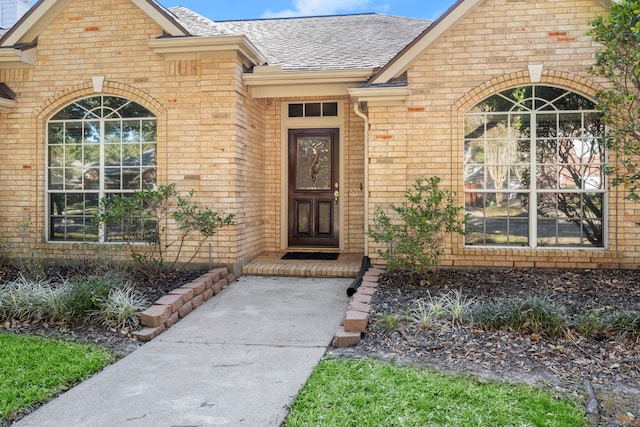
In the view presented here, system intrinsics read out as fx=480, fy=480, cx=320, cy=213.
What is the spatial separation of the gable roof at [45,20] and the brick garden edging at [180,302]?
367 centimetres

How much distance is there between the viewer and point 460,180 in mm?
7250

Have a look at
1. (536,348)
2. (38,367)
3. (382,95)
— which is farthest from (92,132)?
(536,348)

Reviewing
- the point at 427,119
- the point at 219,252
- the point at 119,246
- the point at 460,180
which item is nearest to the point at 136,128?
the point at 119,246

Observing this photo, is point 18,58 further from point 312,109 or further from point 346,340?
point 346,340

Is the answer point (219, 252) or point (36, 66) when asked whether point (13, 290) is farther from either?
point (36, 66)

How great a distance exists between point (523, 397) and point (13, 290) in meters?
5.51

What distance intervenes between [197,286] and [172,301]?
674 millimetres

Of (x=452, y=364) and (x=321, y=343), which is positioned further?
(x=321, y=343)

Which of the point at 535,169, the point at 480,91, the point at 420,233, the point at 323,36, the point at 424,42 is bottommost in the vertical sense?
the point at 420,233

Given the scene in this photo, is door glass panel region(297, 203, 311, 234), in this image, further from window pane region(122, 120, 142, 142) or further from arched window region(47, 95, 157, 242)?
window pane region(122, 120, 142, 142)

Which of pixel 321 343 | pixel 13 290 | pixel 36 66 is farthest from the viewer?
pixel 36 66

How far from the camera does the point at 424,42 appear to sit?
7.12 m

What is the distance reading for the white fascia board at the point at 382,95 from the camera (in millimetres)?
7098

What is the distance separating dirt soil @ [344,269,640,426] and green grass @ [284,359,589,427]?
0.24 metres
